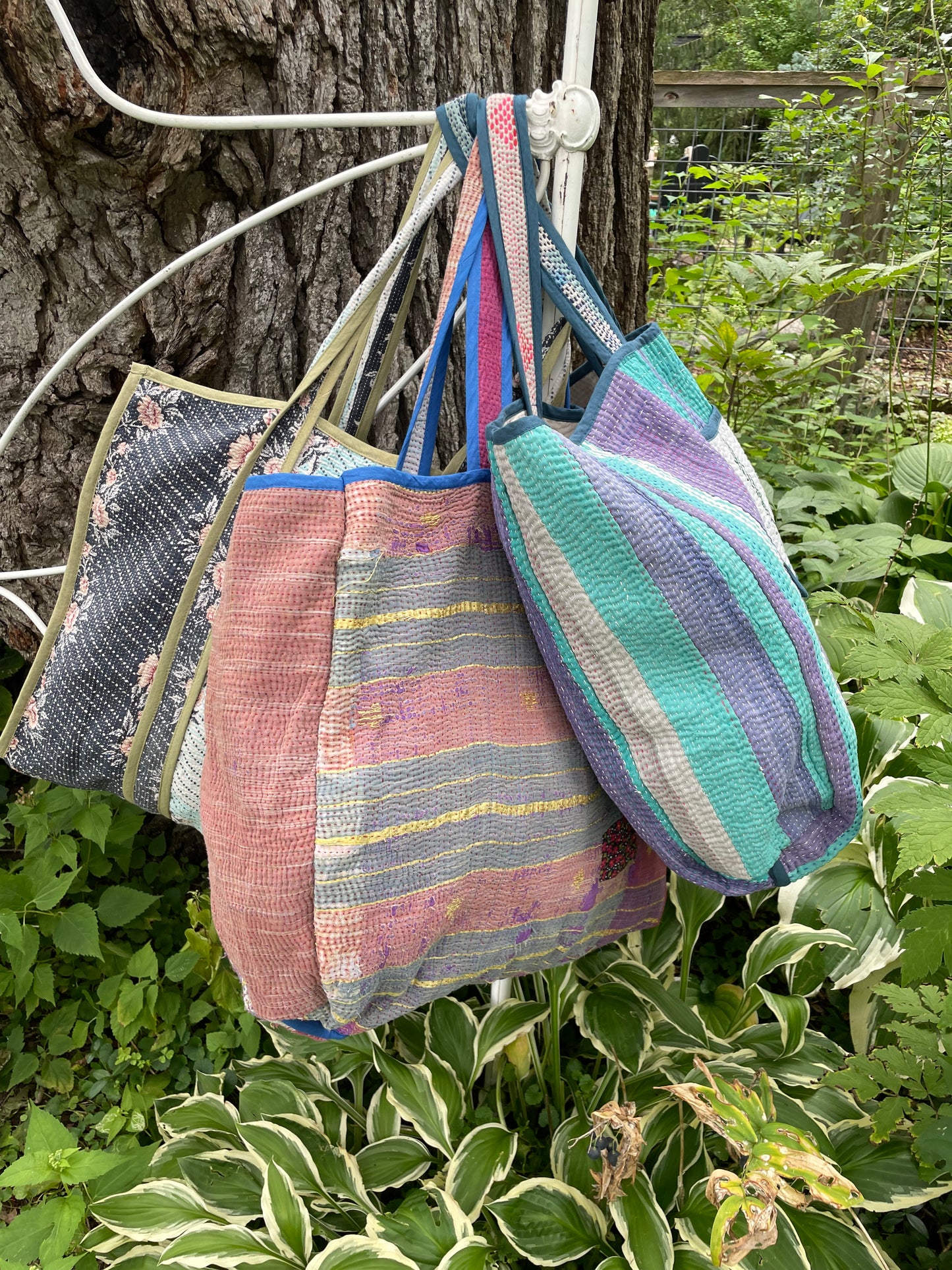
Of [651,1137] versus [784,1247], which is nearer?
[784,1247]

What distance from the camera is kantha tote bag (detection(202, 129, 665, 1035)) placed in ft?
2.36

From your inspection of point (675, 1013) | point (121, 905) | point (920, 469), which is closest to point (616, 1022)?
point (675, 1013)

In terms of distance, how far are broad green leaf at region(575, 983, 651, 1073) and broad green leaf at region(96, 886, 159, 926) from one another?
2.80 ft

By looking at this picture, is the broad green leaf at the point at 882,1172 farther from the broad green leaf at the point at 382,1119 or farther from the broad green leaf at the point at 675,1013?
the broad green leaf at the point at 382,1119

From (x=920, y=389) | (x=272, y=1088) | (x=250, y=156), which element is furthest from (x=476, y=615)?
(x=920, y=389)

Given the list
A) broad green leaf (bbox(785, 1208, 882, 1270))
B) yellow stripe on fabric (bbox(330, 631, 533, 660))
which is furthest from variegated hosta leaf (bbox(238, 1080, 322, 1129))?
yellow stripe on fabric (bbox(330, 631, 533, 660))

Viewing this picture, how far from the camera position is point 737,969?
170 cm

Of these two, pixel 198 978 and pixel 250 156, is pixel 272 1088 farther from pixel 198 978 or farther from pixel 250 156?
pixel 250 156

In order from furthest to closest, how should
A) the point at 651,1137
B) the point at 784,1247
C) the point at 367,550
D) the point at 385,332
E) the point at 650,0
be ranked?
the point at 650,0 < the point at 651,1137 < the point at 784,1247 < the point at 385,332 < the point at 367,550

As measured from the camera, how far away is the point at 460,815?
0.80 m

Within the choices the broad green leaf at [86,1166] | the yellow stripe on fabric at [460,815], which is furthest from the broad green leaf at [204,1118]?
the yellow stripe on fabric at [460,815]

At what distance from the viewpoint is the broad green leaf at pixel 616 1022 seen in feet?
4.34

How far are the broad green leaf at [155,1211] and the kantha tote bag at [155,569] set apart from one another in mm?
663

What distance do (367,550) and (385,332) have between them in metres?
0.33
